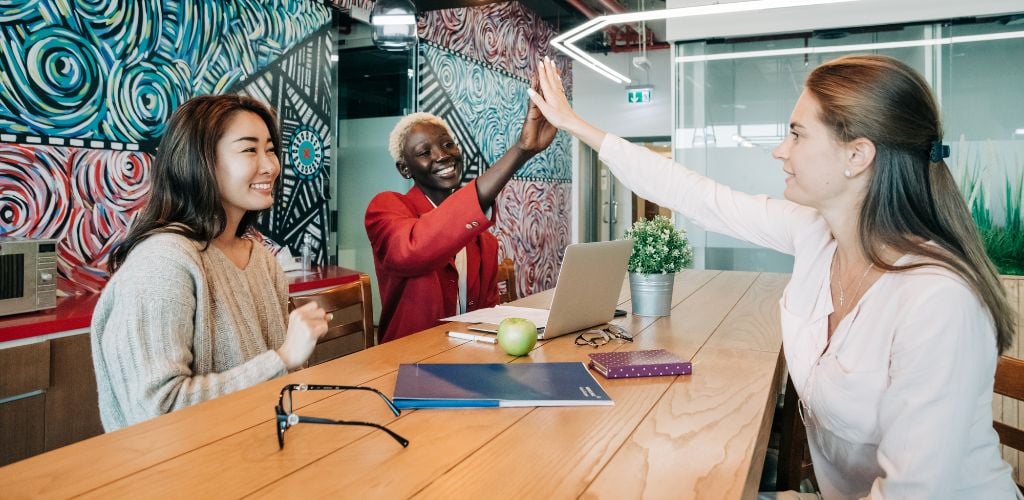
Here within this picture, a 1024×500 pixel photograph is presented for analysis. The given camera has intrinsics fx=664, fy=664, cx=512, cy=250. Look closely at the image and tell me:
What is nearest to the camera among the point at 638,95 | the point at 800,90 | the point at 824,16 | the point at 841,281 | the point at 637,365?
the point at 637,365

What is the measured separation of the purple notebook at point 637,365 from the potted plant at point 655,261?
626mm

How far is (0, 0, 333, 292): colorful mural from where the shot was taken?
270 cm

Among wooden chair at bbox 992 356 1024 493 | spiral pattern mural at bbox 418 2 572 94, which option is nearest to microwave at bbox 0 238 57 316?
wooden chair at bbox 992 356 1024 493

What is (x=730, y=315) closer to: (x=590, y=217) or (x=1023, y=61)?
(x=1023, y=61)

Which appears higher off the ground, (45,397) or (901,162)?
(901,162)

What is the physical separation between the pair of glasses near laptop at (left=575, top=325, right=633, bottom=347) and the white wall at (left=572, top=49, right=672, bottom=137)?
7.40 meters

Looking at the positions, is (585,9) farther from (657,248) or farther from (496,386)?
(496,386)

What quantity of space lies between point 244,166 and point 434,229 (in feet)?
2.29

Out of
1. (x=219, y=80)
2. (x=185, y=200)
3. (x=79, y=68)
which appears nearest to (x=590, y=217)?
(x=219, y=80)

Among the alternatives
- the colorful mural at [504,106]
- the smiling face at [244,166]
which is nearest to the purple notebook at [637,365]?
the smiling face at [244,166]

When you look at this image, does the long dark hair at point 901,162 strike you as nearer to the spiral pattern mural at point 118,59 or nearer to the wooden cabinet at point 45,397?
the wooden cabinet at point 45,397

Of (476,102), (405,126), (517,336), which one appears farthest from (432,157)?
(476,102)

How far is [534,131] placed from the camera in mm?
2135

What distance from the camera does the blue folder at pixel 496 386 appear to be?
1.21m
